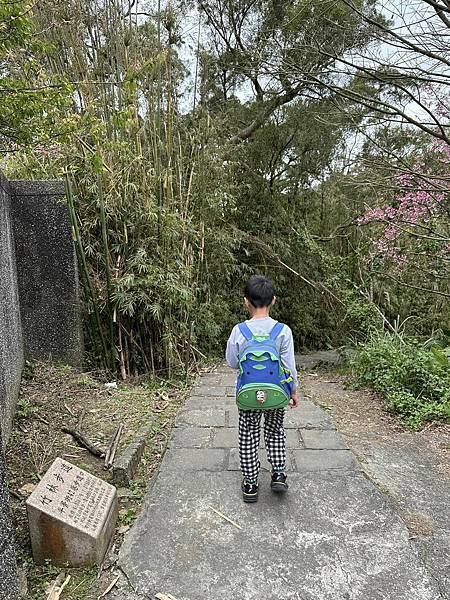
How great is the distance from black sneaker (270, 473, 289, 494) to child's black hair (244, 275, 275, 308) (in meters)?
0.77

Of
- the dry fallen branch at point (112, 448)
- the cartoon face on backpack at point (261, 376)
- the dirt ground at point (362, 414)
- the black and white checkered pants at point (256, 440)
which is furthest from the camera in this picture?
the dirt ground at point (362, 414)

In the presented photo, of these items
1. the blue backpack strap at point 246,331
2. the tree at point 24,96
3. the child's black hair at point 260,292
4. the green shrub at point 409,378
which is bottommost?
the green shrub at point 409,378

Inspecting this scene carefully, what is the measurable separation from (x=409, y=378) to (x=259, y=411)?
1972mm

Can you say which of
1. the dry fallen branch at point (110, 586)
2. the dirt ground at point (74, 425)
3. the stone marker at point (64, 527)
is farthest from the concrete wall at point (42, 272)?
the dry fallen branch at point (110, 586)

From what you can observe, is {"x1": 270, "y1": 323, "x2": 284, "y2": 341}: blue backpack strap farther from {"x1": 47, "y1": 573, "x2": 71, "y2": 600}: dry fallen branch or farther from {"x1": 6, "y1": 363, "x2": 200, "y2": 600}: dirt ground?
{"x1": 47, "y1": 573, "x2": 71, "y2": 600}: dry fallen branch

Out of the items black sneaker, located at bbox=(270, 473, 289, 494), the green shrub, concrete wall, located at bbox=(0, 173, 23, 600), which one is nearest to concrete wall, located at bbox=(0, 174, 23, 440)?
concrete wall, located at bbox=(0, 173, 23, 600)

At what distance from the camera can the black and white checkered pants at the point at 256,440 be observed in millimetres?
1975

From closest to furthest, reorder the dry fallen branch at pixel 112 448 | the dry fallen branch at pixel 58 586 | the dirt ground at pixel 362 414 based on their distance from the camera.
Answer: the dry fallen branch at pixel 58 586 → the dry fallen branch at pixel 112 448 → the dirt ground at pixel 362 414

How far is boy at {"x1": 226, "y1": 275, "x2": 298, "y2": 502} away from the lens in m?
1.93

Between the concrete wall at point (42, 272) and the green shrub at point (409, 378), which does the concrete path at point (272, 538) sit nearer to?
the green shrub at point (409, 378)

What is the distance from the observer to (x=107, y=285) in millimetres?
3695

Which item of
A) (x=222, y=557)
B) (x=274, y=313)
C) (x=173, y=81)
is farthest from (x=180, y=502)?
(x=274, y=313)

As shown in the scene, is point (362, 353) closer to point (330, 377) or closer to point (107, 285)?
point (330, 377)

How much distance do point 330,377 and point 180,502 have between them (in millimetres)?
3269
